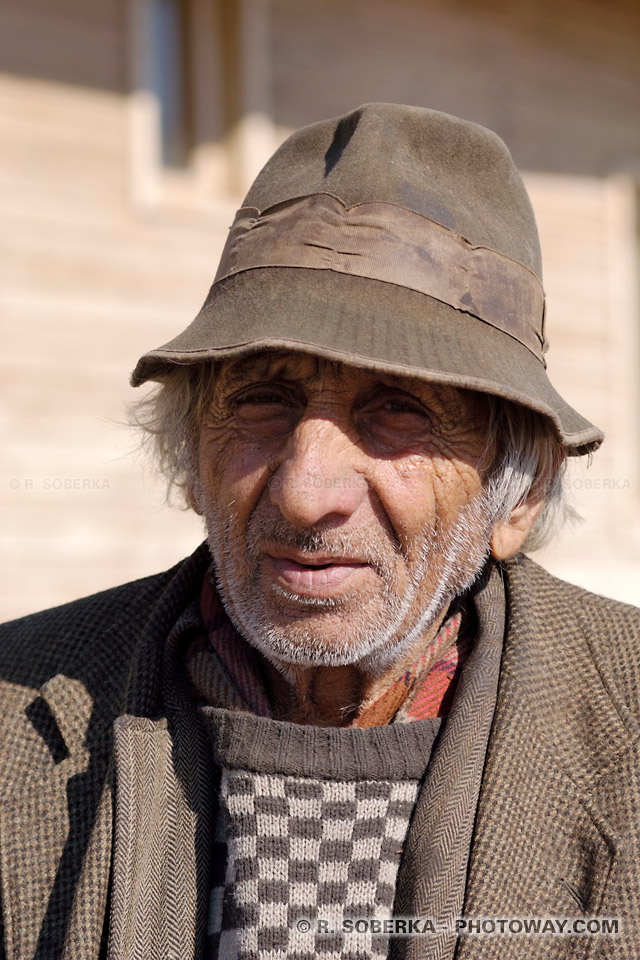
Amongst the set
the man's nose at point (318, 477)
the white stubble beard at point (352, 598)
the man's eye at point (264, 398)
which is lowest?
the white stubble beard at point (352, 598)

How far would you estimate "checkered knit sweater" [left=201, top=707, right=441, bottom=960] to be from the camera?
175 cm

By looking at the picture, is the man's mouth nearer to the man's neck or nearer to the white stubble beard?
the white stubble beard

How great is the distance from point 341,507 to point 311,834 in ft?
1.93

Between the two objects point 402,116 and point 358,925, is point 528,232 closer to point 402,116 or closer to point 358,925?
point 402,116

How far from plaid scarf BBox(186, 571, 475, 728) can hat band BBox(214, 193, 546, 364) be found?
0.63 m

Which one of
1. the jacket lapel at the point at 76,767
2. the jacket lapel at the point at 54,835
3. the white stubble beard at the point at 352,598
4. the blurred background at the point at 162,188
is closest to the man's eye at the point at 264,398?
the white stubble beard at the point at 352,598

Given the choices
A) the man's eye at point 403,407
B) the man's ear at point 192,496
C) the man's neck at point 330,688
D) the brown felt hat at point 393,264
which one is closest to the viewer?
the brown felt hat at point 393,264

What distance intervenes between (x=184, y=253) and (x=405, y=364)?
369 cm

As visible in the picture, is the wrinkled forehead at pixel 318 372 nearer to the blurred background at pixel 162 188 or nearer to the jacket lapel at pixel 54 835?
the jacket lapel at pixel 54 835

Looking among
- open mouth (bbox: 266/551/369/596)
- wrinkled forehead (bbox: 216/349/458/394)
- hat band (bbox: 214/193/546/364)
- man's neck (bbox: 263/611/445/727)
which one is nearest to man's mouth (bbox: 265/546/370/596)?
open mouth (bbox: 266/551/369/596)

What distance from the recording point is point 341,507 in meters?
1.82

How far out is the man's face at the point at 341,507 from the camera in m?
1.85

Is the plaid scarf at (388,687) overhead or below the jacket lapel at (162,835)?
overhead

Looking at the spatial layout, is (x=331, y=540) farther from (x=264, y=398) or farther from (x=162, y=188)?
(x=162, y=188)
